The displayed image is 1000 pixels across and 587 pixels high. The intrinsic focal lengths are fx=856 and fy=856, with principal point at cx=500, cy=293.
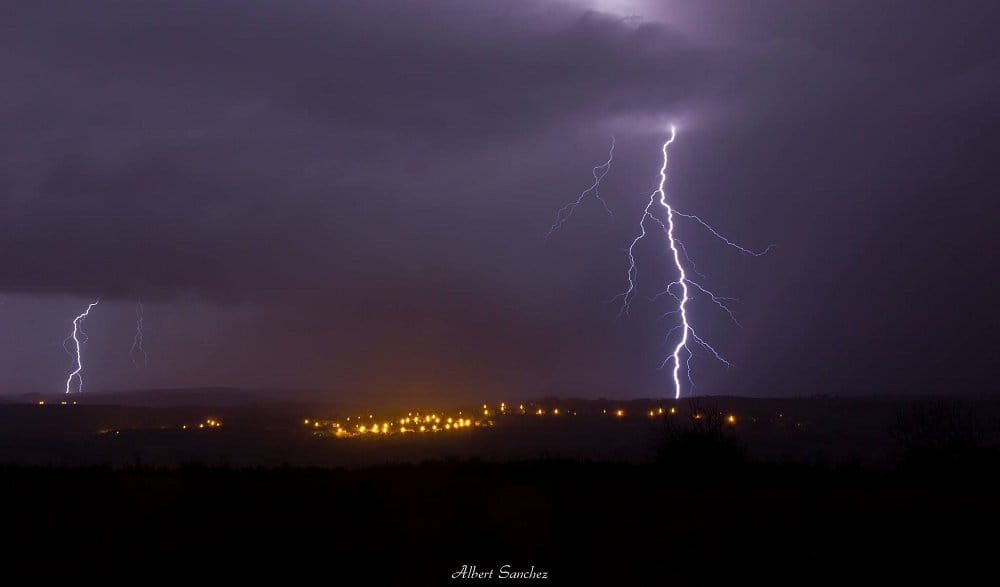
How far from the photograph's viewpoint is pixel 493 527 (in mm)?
9102

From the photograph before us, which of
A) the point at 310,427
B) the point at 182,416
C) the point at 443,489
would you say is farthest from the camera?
the point at 182,416

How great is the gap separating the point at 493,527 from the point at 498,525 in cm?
11

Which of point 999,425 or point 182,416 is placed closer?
point 999,425

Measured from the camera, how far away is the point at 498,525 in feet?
30.2

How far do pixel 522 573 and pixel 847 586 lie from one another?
268 centimetres

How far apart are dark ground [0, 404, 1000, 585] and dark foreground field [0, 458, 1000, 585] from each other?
3 centimetres

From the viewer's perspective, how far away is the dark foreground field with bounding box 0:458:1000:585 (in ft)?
24.4

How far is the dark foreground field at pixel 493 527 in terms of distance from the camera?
24.4 ft

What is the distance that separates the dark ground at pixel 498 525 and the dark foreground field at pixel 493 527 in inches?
1.1

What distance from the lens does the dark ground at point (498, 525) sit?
744 centimetres

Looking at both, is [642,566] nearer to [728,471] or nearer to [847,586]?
[847,586]

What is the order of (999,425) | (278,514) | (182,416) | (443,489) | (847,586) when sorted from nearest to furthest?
(847,586) → (278,514) → (443,489) → (999,425) → (182,416)

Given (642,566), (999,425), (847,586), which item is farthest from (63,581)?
(999,425)

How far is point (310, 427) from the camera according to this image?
39812 millimetres
